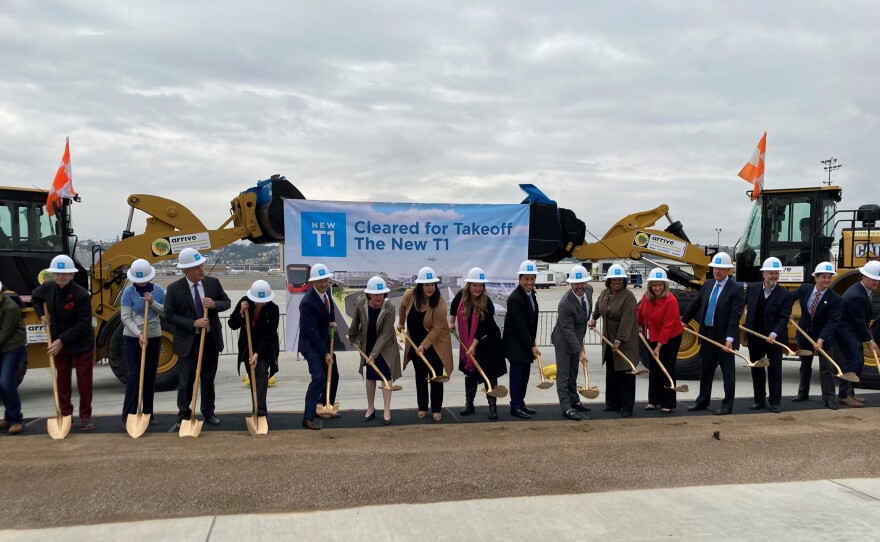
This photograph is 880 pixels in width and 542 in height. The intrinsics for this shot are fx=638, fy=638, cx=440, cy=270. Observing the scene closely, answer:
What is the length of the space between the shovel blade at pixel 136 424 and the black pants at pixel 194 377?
0.33m

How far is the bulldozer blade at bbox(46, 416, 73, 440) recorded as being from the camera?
6109 millimetres

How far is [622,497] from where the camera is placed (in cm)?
474

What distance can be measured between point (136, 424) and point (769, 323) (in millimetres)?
6993

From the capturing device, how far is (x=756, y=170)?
10.5 meters

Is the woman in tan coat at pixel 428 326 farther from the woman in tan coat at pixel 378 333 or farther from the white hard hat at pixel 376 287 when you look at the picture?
the white hard hat at pixel 376 287

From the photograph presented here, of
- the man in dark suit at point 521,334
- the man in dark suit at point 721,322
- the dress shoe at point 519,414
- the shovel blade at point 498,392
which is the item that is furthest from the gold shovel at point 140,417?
the man in dark suit at point 721,322

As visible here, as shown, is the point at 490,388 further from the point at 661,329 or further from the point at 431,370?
the point at 661,329

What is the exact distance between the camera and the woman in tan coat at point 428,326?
22.5 feet

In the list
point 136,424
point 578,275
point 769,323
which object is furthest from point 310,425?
point 769,323

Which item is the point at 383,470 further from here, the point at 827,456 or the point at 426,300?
the point at 827,456

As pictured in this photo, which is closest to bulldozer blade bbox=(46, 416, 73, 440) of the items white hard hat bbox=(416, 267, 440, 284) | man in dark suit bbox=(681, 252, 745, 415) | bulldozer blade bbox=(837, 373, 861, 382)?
white hard hat bbox=(416, 267, 440, 284)

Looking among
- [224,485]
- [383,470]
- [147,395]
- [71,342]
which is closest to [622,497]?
[383,470]

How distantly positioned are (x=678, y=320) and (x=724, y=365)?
0.76 meters

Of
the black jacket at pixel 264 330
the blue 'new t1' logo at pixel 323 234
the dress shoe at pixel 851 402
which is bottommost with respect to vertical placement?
the dress shoe at pixel 851 402
